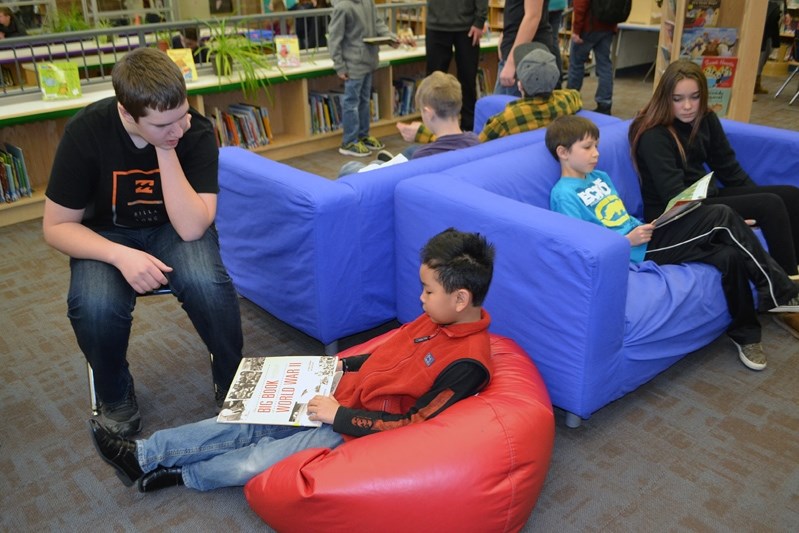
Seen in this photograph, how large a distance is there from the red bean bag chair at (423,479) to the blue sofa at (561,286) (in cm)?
38

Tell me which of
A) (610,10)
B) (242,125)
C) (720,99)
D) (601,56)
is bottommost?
(242,125)

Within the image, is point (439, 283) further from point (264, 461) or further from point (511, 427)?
point (264, 461)

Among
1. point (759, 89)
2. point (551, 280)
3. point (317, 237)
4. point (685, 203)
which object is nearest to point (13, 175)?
point (317, 237)

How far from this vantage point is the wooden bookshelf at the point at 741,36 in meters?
4.34

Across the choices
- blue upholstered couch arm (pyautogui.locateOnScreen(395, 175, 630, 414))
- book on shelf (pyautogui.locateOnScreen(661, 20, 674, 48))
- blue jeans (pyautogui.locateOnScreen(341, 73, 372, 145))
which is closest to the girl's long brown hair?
blue upholstered couch arm (pyautogui.locateOnScreen(395, 175, 630, 414))

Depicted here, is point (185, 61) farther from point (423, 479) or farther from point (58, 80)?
point (423, 479)

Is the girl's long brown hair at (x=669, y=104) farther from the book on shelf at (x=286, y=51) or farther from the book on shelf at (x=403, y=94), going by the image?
the book on shelf at (x=403, y=94)

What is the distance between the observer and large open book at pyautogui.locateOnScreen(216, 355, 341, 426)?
1.91 meters

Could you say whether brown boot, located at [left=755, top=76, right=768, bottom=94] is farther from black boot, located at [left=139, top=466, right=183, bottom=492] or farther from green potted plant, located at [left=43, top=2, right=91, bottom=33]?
black boot, located at [left=139, top=466, right=183, bottom=492]

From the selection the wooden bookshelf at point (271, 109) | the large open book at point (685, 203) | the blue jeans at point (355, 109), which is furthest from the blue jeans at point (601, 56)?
the large open book at point (685, 203)

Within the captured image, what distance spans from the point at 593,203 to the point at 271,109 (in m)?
3.46

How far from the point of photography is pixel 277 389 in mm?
2004

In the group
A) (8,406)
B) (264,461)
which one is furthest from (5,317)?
(264,461)

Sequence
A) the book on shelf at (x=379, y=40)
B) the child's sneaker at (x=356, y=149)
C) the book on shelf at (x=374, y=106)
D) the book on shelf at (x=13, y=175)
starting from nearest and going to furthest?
the book on shelf at (x=13, y=175) → the book on shelf at (x=379, y=40) → the child's sneaker at (x=356, y=149) → the book on shelf at (x=374, y=106)
